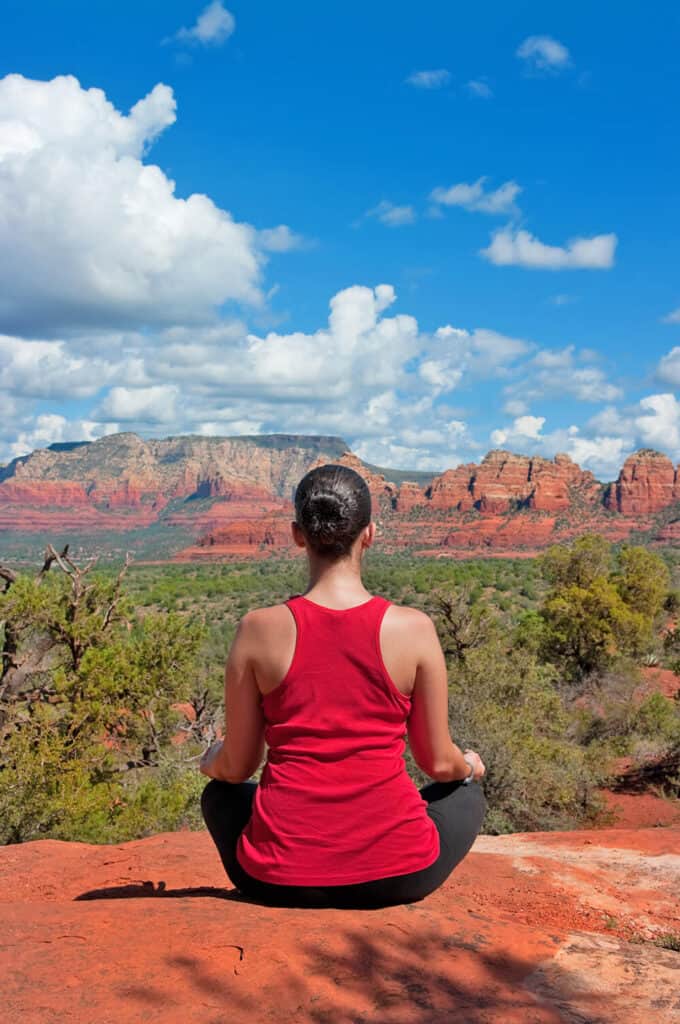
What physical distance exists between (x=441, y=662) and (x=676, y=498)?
118238mm

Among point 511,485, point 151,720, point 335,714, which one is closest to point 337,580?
point 335,714

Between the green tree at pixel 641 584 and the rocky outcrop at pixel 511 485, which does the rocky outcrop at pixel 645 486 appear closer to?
the rocky outcrop at pixel 511 485

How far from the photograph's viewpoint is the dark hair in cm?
274

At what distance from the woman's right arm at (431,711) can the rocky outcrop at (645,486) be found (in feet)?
357

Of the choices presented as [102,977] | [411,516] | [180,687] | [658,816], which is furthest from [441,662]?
[411,516]

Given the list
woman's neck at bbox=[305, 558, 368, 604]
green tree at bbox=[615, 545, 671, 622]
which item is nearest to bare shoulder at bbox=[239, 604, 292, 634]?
woman's neck at bbox=[305, 558, 368, 604]

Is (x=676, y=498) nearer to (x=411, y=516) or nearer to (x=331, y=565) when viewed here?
(x=411, y=516)

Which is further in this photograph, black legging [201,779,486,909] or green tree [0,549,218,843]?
green tree [0,549,218,843]

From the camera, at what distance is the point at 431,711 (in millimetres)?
2832

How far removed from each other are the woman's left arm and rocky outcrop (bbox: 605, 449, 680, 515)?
109 meters

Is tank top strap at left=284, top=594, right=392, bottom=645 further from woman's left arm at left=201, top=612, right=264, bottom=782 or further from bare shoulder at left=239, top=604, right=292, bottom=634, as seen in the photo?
woman's left arm at left=201, top=612, right=264, bottom=782

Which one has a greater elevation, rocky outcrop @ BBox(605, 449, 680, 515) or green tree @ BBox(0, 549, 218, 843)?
rocky outcrop @ BBox(605, 449, 680, 515)

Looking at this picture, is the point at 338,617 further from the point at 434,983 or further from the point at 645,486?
the point at 645,486

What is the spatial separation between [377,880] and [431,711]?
671 millimetres
